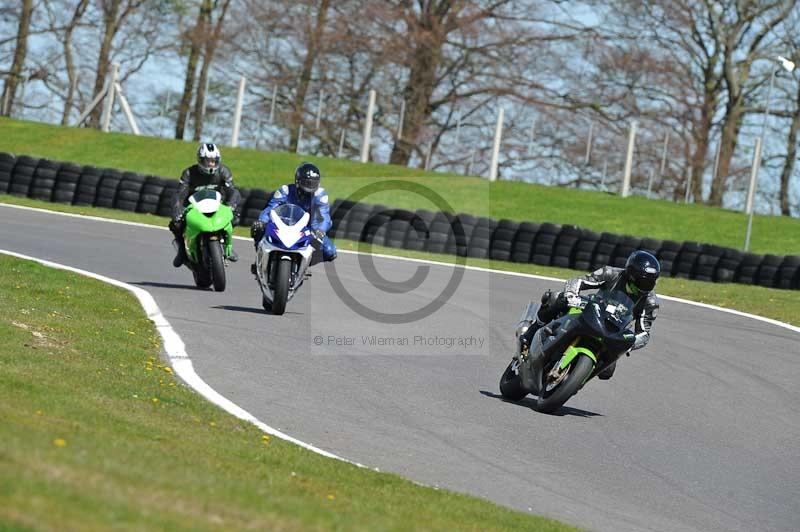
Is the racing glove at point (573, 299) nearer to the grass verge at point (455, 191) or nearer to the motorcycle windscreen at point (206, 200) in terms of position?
the motorcycle windscreen at point (206, 200)

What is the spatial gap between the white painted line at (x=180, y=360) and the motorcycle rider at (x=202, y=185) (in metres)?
0.81

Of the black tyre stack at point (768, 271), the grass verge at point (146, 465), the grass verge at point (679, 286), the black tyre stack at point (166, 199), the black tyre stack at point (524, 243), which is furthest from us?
the black tyre stack at point (166, 199)

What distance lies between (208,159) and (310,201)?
6.10 ft

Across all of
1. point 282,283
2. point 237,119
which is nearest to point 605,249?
point 282,283

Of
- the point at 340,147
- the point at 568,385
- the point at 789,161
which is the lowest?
the point at 568,385

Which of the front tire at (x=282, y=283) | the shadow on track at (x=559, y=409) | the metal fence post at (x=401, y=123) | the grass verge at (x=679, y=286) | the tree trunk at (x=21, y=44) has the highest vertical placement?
the tree trunk at (x=21, y=44)

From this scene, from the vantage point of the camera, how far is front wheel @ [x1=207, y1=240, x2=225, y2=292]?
14430mm

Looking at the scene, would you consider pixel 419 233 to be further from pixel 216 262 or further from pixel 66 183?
pixel 216 262

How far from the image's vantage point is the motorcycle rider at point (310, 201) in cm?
1335

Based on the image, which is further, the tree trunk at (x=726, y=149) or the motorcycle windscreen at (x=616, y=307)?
the tree trunk at (x=726, y=149)

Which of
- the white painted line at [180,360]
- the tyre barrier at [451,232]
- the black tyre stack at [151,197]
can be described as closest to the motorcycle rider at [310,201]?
the white painted line at [180,360]

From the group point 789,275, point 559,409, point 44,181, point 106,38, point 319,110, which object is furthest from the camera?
point 106,38

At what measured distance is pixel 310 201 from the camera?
13.5 metres

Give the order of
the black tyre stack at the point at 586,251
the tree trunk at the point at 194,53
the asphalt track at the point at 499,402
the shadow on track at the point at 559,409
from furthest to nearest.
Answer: the tree trunk at the point at 194,53, the black tyre stack at the point at 586,251, the shadow on track at the point at 559,409, the asphalt track at the point at 499,402
